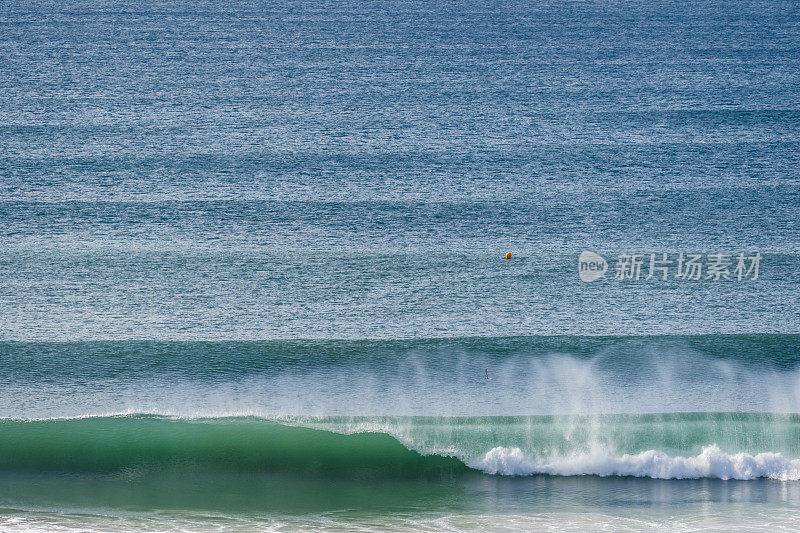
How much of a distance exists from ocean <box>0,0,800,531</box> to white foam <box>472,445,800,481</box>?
36mm

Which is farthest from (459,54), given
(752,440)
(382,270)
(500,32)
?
(752,440)

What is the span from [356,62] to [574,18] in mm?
5148

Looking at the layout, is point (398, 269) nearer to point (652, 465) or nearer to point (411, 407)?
point (411, 407)

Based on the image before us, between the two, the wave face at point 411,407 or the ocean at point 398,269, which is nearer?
the ocean at point 398,269

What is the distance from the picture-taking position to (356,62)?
20.6 metres

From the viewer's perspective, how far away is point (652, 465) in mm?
11438

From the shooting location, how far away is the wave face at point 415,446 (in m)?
11.4

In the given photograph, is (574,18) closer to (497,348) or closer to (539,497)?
(497,348)

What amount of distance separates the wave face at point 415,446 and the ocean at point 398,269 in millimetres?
35

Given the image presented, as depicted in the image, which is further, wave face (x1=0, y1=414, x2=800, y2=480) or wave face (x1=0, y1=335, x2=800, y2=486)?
wave face (x1=0, y1=335, x2=800, y2=486)

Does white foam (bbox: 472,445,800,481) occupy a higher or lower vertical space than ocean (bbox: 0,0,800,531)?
lower

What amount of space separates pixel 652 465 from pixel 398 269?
482 centimetres

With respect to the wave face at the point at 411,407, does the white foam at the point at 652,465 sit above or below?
below

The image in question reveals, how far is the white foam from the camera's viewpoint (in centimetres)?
1135
